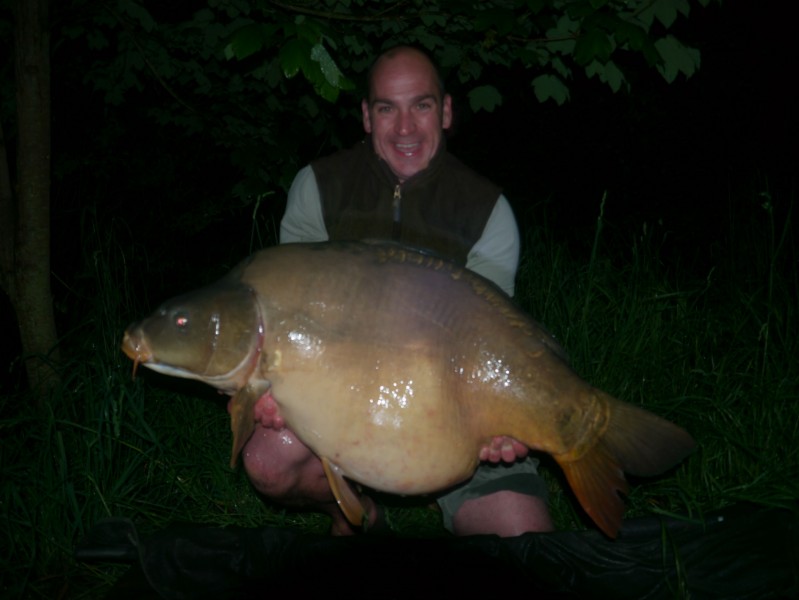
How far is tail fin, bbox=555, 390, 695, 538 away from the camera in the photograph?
62.3 inches

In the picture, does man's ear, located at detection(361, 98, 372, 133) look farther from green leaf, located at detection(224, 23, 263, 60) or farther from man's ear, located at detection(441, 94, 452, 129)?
green leaf, located at detection(224, 23, 263, 60)

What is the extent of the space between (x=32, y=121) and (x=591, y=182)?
6033mm

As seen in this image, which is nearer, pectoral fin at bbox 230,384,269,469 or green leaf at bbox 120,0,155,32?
pectoral fin at bbox 230,384,269,469

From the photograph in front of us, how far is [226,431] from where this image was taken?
2396 mm

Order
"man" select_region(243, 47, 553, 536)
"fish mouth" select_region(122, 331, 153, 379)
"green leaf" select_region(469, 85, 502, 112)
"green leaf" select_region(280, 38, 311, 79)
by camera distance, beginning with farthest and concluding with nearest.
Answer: "green leaf" select_region(469, 85, 502, 112) → "man" select_region(243, 47, 553, 536) → "fish mouth" select_region(122, 331, 153, 379) → "green leaf" select_region(280, 38, 311, 79)

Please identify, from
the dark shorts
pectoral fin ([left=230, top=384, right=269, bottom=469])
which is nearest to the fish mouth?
pectoral fin ([left=230, top=384, right=269, bottom=469])

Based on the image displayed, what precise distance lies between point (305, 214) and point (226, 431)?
766mm

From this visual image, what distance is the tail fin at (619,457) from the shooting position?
5.19 feet

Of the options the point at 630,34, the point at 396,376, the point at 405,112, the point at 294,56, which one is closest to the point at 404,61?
the point at 405,112

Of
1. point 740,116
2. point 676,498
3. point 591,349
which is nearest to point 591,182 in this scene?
point 740,116

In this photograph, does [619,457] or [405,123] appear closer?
[619,457]

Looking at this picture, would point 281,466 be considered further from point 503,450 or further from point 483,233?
point 483,233

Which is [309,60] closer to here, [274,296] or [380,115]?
[274,296]

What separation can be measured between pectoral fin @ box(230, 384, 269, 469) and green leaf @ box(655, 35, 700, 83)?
4.65 feet
